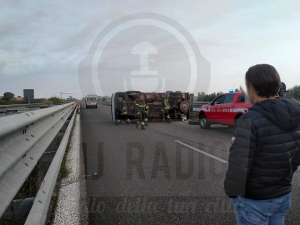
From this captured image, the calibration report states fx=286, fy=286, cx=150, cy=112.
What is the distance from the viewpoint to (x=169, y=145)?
8961 millimetres

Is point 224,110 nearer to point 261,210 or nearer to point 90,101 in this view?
point 261,210

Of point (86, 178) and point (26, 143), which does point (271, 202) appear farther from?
point (86, 178)

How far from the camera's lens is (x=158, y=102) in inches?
725

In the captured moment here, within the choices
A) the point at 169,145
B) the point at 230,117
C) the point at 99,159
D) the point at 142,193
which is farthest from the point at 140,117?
the point at 142,193

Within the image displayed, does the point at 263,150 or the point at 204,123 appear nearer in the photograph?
the point at 263,150

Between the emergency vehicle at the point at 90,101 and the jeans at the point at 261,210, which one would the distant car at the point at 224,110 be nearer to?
the jeans at the point at 261,210

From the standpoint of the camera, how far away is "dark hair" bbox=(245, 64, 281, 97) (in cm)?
211

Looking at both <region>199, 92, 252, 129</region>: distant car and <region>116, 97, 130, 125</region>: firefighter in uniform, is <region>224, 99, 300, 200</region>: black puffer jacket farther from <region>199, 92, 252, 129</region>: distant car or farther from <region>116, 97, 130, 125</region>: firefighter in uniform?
<region>116, 97, 130, 125</region>: firefighter in uniform

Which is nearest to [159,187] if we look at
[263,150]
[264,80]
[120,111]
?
[263,150]

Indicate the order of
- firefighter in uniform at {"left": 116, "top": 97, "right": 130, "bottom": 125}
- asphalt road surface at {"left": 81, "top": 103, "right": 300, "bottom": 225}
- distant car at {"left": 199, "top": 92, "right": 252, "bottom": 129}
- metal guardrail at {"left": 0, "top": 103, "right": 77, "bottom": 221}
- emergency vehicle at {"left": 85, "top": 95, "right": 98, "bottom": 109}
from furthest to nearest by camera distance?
emergency vehicle at {"left": 85, "top": 95, "right": 98, "bottom": 109}, firefighter in uniform at {"left": 116, "top": 97, "right": 130, "bottom": 125}, distant car at {"left": 199, "top": 92, "right": 252, "bottom": 129}, asphalt road surface at {"left": 81, "top": 103, "right": 300, "bottom": 225}, metal guardrail at {"left": 0, "top": 103, "right": 77, "bottom": 221}

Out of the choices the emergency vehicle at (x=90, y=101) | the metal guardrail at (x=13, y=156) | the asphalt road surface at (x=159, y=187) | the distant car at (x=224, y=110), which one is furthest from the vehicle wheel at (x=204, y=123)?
the emergency vehicle at (x=90, y=101)

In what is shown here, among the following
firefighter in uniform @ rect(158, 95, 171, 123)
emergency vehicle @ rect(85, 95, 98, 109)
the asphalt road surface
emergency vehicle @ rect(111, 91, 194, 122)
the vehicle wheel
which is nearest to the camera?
the asphalt road surface

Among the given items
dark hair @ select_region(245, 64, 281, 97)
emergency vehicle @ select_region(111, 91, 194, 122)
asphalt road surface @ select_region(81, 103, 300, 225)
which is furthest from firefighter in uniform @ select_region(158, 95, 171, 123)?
dark hair @ select_region(245, 64, 281, 97)

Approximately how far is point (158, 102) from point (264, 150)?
16368 millimetres
